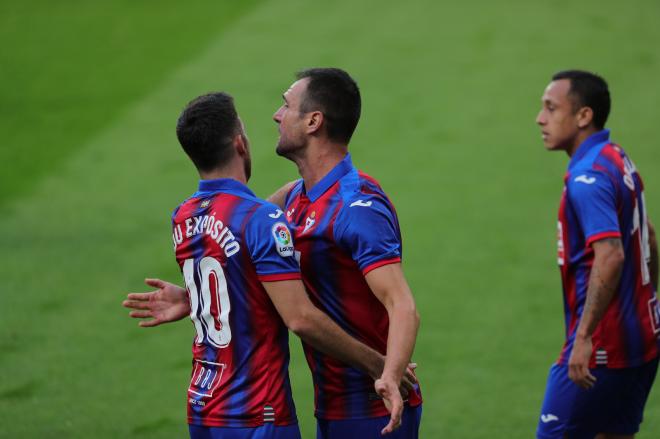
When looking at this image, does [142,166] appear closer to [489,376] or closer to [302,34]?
[302,34]

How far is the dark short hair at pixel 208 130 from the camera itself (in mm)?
4143

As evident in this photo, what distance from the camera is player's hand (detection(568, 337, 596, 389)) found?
486 centimetres

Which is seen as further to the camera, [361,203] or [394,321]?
[361,203]

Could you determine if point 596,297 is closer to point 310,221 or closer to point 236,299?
point 310,221

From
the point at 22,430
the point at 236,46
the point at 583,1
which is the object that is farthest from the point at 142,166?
the point at 583,1

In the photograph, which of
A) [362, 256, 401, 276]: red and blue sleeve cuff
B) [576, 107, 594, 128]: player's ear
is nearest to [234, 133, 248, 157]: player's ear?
[362, 256, 401, 276]: red and blue sleeve cuff

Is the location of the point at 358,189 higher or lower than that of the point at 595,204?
higher

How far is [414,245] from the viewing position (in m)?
9.99

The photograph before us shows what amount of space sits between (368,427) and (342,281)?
1.98 ft

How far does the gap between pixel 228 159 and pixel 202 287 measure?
0.53 m

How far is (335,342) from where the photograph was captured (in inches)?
156

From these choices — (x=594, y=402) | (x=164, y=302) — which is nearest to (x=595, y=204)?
(x=594, y=402)

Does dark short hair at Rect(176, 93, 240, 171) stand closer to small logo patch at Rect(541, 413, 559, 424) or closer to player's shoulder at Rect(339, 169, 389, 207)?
player's shoulder at Rect(339, 169, 389, 207)

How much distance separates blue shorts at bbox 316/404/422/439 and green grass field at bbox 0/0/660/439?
2715 mm
